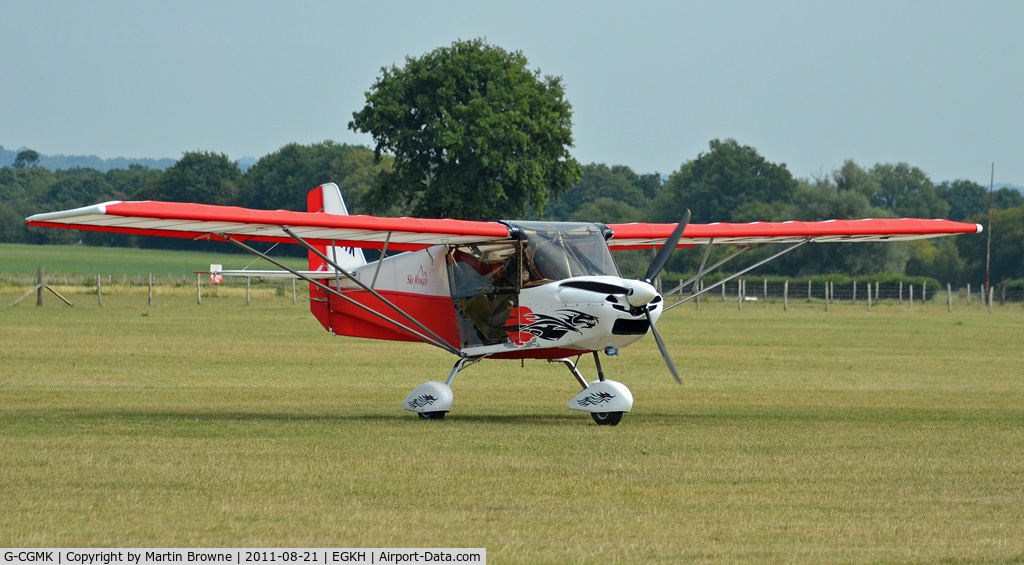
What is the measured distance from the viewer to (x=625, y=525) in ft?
25.0

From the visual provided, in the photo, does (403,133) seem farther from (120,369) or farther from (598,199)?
(598,199)

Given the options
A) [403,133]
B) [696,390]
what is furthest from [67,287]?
[696,390]

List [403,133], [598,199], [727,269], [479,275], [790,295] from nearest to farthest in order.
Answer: [479,275]
[403,133]
[790,295]
[727,269]
[598,199]

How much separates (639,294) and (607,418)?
1.89 metres

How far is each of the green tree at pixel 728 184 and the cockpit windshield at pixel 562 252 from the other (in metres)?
97.2

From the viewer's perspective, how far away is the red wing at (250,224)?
12203mm

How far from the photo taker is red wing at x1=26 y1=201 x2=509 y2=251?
1220 centimetres

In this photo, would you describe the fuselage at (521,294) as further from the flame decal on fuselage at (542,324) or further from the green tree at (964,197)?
the green tree at (964,197)

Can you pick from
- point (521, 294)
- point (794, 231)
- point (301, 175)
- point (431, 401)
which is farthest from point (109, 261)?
point (521, 294)

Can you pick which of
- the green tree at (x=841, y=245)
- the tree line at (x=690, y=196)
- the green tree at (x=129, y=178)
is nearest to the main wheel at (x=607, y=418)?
the tree line at (x=690, y=196)

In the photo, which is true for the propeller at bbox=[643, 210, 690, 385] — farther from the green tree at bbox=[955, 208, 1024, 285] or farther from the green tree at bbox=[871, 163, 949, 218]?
the green tree at bbox=[871, 163, 949, 218]

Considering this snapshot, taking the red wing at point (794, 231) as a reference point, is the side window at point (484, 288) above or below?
below

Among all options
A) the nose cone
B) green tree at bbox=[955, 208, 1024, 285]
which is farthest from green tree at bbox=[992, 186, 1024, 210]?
the nose cone

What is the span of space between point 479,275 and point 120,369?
29.5 feet
